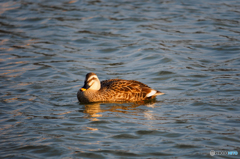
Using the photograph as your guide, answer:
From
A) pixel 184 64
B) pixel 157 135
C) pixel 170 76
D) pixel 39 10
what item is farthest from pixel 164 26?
pixel 157 135

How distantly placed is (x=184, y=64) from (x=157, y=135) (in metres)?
6.31

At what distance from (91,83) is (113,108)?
110cm

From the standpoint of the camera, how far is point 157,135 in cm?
802

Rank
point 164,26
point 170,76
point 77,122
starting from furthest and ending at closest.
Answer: point 164,26
point 170,76
point 77,122

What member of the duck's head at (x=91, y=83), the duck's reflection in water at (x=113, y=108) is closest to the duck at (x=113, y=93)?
the duck's head at (x=91, y=83)

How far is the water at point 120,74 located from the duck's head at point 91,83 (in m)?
0.58

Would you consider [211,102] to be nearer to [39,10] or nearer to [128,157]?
[128,157]

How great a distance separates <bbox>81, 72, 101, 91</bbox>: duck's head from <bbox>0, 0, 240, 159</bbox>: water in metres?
0.58

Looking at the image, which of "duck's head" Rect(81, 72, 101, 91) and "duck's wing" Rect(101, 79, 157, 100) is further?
"duck's wing" Rect(101, 79, 157, 100)

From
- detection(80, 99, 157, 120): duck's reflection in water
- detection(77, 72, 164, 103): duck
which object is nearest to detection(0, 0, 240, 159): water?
detection(80, 99, 157, 120): duck's reflection in water

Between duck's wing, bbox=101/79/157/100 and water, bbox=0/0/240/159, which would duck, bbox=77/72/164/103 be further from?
water, bbox=0/0/240/159

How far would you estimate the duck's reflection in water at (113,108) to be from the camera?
9633 mm

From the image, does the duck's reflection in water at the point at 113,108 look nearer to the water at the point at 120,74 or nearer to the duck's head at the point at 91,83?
the water at the point at 120,74

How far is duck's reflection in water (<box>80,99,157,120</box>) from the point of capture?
9.63 metres
